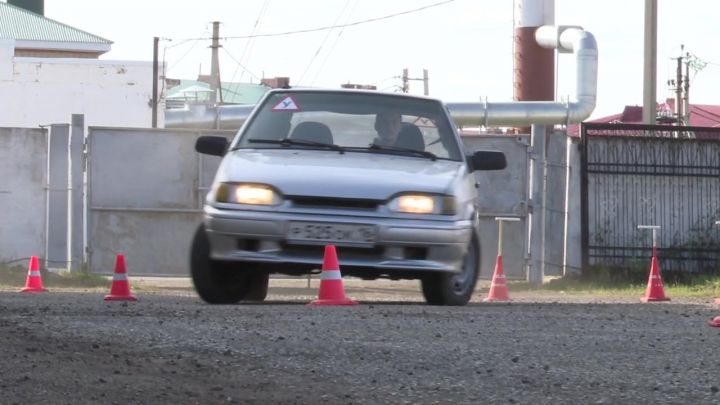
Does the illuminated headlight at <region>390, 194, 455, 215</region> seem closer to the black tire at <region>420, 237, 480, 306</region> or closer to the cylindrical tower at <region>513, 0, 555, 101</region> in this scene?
the black tire at <region>420, 237, 480, 306</region>

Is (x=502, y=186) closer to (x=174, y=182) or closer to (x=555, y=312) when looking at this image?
(x=174, y=182)

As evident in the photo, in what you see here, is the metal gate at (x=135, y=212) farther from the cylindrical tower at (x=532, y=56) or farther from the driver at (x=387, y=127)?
the cylindrical tower at (x=532, y=56)

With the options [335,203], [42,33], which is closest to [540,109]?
[335,203]

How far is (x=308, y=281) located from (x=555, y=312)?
827 centimetres

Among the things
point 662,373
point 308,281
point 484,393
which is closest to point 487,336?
point 662,373

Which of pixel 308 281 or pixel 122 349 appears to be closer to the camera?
pixel 122 349

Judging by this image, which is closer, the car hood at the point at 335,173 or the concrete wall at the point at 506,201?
the car hood at the point at 335,173

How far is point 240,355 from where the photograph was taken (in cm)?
713

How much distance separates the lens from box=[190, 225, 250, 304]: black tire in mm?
10609

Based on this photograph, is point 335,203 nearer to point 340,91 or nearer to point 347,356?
point 340,91

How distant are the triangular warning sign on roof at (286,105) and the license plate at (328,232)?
1536mm

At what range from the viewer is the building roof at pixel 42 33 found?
57250 millimetres

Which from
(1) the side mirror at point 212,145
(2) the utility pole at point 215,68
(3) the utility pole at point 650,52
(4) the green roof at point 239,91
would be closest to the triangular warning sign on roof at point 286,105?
(1) the side mirror at point 212,145

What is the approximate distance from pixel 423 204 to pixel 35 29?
165 feet
